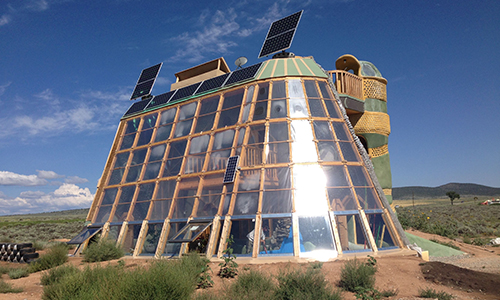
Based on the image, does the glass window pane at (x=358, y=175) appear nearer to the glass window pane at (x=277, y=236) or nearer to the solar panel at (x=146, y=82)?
the glass window pane at (x=277, y=236)

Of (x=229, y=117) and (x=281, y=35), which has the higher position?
(x=281, y=35)

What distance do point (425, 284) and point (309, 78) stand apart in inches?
479

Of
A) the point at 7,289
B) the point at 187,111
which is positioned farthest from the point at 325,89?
the point at 7,289

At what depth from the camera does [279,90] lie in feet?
60.9

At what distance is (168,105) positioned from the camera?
23172 mm

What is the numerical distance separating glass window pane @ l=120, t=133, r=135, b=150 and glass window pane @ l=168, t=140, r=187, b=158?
4376 millimetres

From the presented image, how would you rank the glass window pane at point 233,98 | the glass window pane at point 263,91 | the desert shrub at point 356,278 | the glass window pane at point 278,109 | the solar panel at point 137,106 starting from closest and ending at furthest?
the desert shrub at point 356,278
the glass window pane at point 278,109
the glass window pane at point 263,91
the glass window pane at point 233,98
the solar panel at point 137,106

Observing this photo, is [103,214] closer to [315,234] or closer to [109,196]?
[109,196]

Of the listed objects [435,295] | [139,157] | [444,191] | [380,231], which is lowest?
[435,295]

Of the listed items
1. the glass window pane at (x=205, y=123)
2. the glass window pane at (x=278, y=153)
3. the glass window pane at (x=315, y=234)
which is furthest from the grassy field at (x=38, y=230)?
the glass window pane at (x=315, y=234)

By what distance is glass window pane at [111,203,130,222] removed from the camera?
19.8 meters

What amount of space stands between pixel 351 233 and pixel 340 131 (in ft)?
18.0

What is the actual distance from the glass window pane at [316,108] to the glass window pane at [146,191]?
10386mm

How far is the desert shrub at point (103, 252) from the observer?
55.5 feet
